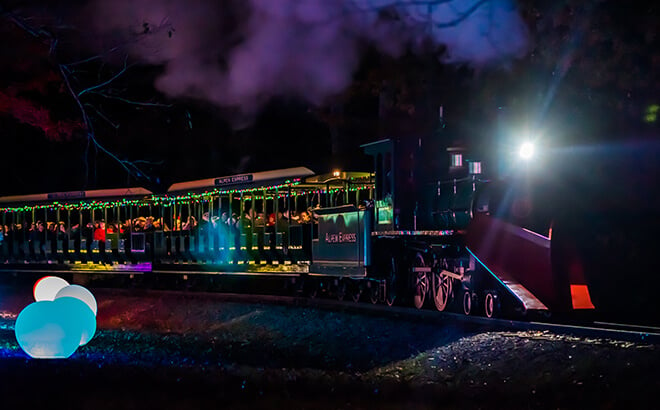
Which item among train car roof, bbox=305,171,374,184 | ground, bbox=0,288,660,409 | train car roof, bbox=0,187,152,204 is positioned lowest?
ground, bbox=0,288,660,409

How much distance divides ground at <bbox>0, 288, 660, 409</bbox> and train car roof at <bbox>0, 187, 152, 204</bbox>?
1054 cm

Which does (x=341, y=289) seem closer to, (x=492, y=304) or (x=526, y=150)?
(x=492, y=304)

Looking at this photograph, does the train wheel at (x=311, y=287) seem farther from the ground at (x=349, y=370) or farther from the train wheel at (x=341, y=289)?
the ground at (x=349, y=370)

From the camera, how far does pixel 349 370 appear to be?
944 cm

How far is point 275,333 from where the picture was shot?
13.6m

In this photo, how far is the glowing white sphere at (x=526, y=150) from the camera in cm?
1038

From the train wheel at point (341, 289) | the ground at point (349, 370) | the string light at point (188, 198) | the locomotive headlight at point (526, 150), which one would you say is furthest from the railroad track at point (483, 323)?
the string light at point (188, 198)

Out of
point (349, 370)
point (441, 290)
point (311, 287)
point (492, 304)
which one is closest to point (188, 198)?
point (311, 287)

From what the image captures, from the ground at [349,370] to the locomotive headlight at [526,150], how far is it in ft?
7.35

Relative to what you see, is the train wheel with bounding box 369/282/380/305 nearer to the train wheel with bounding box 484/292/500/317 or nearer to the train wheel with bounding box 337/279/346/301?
the train wheel with bounding box 337/279/346/301

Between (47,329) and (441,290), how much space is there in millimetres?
6456

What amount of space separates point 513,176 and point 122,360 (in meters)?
5.55

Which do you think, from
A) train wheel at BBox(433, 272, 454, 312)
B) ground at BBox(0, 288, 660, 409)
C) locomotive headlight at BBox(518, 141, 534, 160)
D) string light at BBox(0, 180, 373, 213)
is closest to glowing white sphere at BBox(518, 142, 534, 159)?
locomotive headlight at BBox(518, 141, 534, 160)

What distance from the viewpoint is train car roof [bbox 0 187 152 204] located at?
77.5 feet
